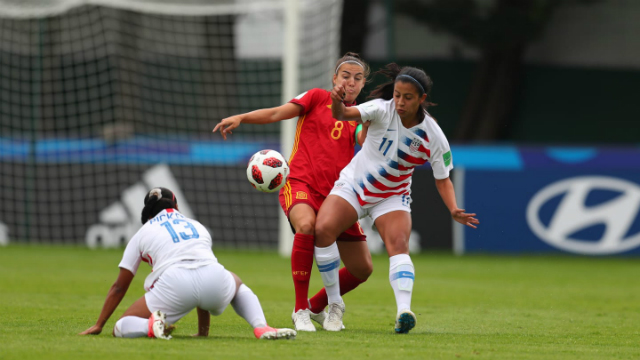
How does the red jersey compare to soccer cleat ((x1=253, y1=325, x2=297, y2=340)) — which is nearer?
soccer cleat ((x1=253, y1=325, x2=297, y2=340))

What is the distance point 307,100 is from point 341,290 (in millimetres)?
1597

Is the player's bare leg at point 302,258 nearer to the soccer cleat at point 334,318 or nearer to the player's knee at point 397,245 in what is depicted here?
the soccer cleat at point 334,318

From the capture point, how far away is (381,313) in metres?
8.38

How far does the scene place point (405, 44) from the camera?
78.0 ft

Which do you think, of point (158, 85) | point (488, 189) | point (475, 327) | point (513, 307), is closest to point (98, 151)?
point (158, 85)

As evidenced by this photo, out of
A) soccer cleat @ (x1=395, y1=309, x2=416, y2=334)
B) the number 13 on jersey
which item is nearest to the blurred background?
soccer cleat @ (x1=395, y1=309, x2=416, y2=334)

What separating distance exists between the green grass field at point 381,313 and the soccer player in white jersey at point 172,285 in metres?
0.13

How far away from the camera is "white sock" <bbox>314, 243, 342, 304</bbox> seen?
6941 mm

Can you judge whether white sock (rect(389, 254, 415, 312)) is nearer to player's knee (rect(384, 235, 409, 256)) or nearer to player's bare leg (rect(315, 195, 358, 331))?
player's knee (rect(384, 235, 409, 256))

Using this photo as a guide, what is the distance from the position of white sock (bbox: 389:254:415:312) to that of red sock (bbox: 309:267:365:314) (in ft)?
2.41

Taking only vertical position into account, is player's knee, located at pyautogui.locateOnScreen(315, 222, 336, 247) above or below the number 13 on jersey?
below

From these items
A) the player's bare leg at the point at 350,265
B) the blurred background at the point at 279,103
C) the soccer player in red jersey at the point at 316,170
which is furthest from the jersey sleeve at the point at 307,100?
the blurred background at the point at 279,103

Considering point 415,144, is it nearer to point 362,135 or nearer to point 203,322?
point 362,135

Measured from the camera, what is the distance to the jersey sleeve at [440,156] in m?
6.81
